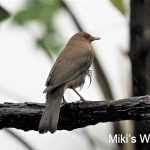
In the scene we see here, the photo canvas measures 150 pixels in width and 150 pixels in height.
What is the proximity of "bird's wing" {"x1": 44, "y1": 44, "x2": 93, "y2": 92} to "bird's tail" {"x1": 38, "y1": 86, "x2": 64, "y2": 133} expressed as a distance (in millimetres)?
89

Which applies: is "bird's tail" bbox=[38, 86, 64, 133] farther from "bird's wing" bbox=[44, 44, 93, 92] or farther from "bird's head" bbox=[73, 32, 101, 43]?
"bird's head" bbox=[73, 32, 101, 43]

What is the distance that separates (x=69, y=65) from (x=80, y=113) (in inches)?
25.2

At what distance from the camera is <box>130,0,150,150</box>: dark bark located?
5781 millimetres

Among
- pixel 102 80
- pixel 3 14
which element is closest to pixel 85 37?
pixel 102 80

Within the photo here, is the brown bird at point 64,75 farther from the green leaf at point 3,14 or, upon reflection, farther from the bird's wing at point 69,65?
the green leaf at point 3,14

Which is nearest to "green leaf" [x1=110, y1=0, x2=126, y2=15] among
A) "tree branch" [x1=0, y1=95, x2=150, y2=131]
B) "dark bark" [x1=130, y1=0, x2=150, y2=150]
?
"dark bark" [x1=130, y1=0, x2=150, y2=150]

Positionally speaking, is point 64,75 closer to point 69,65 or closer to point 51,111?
point 69,65

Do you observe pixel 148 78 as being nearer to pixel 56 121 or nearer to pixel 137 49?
pixel 137 49

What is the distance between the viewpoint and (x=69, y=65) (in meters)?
5.51

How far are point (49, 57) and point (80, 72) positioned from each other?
2.61 feet

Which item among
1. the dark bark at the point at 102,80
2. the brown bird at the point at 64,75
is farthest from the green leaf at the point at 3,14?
the dark bark at the point at 102,80

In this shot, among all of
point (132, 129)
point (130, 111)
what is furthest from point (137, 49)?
point (130, 111)

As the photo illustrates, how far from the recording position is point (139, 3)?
231 inches

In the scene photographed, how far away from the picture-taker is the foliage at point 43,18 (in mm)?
6617
